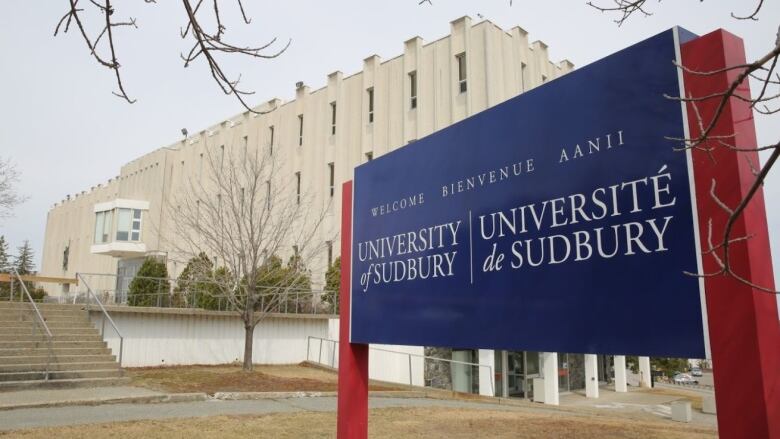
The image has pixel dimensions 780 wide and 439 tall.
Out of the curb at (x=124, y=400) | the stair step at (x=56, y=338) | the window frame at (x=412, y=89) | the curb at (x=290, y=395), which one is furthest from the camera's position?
the window frame at (x=412, y=89)

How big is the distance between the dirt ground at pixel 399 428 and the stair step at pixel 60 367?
5.61 m

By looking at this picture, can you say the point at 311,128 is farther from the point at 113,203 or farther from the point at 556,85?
the point at 556,85

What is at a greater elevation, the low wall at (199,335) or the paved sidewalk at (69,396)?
the low wall at (199,335)

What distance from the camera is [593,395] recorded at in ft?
82.2

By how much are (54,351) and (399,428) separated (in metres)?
9.32

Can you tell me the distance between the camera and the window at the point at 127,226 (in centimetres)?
3988

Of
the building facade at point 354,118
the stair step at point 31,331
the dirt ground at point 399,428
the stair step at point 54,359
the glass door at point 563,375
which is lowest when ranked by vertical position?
the glass door at point 563,375

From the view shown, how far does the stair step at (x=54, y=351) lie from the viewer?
13016 mm

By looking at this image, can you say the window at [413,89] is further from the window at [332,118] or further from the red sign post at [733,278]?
the red sign post at [733,278]

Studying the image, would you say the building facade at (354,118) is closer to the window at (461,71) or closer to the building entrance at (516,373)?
the window at (461,71)

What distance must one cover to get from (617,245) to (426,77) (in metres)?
21.4

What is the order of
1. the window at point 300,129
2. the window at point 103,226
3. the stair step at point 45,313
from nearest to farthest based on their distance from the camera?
the stair step at point 45,313, the window at point 300,129, the window at point 103,226

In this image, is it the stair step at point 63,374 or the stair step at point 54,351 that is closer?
the stair step at point 63,374

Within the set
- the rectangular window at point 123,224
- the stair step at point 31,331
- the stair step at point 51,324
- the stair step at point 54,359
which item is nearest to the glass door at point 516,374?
the stair step at point 54,359
